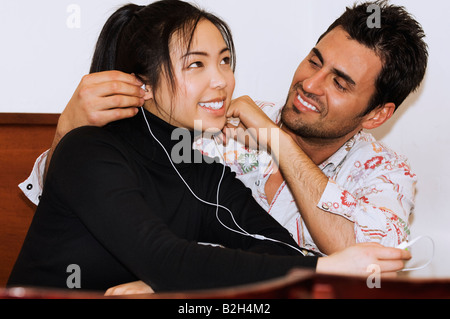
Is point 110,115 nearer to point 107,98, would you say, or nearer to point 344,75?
point 107,98

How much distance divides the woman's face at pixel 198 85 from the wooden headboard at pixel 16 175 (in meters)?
0.96

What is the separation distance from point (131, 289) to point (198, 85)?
50 cm

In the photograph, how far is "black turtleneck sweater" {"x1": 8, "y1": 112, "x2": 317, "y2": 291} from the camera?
0.92 meters

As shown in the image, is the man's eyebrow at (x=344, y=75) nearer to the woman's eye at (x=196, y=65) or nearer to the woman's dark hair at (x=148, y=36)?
the woman's dark hair at (x=148, y=36)

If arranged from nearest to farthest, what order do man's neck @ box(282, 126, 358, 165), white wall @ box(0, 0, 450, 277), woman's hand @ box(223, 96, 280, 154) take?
1. woman's hand @ box(223, 96, 280, 154)
2. man's neck @ box(282, 126, 358, 165)
3. white wall @ box(0, 0, 450, 277)

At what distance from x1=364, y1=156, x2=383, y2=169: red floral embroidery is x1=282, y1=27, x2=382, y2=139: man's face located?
0.16 meters

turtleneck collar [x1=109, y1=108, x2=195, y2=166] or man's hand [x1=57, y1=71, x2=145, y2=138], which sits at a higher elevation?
man's hand [x1=57, y1=71, x2=145, y2=138]

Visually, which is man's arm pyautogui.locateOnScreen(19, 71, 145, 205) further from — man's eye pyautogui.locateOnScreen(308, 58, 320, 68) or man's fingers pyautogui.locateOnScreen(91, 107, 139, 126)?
man's eye pyautogui.locateOnScreen(308, 58, 320, 68)

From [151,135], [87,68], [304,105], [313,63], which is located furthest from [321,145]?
[87,68]

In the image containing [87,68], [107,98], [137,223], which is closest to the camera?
[137,223]

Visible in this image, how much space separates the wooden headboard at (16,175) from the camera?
81.4 inches

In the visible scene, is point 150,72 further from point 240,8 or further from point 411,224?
point 411,224

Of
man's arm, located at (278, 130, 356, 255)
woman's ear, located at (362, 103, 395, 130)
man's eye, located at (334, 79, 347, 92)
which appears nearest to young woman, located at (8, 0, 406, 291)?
man's arm, located at (278, 130, 356, 255)

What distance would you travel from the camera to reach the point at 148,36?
4.07 ft
